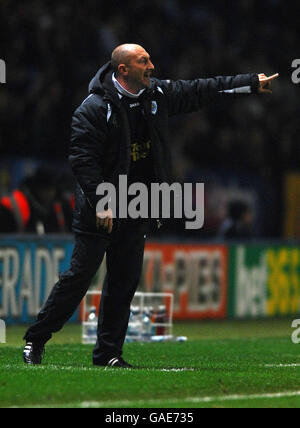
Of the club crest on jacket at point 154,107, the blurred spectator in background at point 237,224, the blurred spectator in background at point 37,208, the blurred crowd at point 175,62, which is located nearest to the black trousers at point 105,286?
the club crest on jacket at point 154,107

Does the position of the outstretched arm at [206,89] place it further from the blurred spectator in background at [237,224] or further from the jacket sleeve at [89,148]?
the blurred spectator in background at [237,224]

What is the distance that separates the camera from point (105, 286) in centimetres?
870

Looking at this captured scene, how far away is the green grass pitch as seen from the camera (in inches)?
272

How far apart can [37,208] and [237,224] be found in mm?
4414

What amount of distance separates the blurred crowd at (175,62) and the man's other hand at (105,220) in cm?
923

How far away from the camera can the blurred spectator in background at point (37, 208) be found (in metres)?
15.8

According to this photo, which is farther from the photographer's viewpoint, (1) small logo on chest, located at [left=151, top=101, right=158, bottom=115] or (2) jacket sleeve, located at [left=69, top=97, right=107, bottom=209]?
(1) small logo on chest, located at [left=151, top=101, right=158, bottom=115]

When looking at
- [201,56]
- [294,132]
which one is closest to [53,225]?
[201,56]

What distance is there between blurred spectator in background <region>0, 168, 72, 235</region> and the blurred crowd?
153 cm

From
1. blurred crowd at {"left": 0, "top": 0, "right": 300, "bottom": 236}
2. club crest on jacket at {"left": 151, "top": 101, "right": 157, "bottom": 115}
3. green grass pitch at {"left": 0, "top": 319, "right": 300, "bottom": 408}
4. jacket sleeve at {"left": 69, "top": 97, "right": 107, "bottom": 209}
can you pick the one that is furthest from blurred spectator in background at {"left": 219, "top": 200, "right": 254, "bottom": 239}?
jacket sleeve at {"left": 69, "top": 97, "right": 107, "bottom": 209}

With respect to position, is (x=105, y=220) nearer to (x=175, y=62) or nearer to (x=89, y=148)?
(x=89, y=148)

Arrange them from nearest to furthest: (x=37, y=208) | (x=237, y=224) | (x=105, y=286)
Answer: (x=105, y=286), (x=37, y=208), (x=237, y=224)

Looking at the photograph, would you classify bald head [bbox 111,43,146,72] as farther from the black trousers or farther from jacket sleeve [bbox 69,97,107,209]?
the black trousers

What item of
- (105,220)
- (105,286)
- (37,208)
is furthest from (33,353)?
(37,208)
